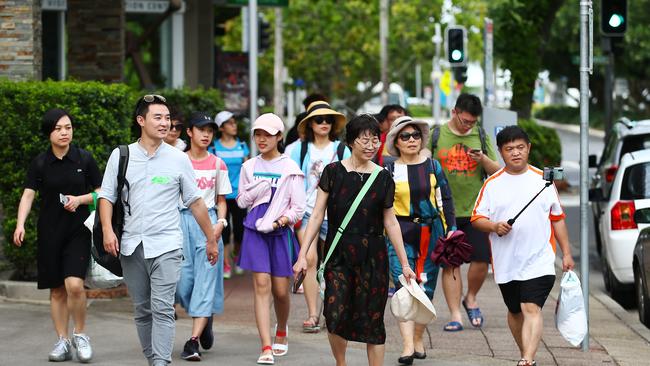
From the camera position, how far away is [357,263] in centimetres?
827

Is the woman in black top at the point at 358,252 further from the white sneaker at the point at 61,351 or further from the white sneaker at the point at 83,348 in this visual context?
the white sneaker at the point at 61,351

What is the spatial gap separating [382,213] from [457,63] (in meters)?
14.0

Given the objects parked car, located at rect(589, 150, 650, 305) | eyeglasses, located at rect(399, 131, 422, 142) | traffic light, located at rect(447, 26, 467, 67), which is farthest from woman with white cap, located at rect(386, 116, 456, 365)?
traffic light, located at rect(447, 26, 467, 67)

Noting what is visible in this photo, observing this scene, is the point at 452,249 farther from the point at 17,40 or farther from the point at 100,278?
the point at 17,40

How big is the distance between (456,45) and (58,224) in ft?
44.2

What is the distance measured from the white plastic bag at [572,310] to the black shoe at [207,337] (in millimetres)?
2457

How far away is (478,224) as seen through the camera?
29.7ft

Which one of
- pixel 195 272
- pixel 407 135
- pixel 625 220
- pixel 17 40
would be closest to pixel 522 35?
pixel 625 220

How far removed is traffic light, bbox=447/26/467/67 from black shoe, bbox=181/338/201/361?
13.1m

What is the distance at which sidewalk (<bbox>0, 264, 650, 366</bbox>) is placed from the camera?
9703 mm

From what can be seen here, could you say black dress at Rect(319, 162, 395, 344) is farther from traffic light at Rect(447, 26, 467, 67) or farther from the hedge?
traffic light at Rect(447, 26, 467, 67)

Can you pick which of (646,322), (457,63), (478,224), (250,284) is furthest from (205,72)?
(478,224)

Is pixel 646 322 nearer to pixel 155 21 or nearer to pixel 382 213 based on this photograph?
pixel 382 213

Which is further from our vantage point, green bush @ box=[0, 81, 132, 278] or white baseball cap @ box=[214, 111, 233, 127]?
white baseball cap @ box=[214, 111, 233, 127]
